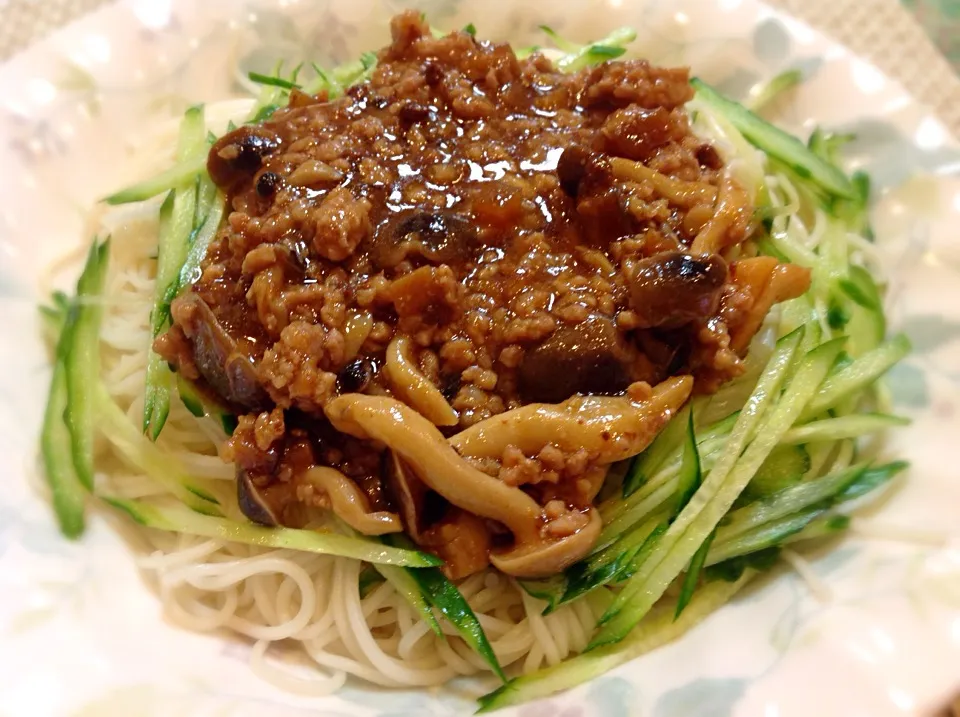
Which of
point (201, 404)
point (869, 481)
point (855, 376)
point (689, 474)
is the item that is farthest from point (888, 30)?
point (201, 404)

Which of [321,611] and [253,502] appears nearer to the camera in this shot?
[253,502]

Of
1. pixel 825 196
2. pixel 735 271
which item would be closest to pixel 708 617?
pixel 735 271

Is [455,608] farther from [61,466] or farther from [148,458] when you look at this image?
[61,466]

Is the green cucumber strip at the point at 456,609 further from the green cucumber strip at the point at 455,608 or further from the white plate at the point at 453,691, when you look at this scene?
the white plate at the point at 453,691

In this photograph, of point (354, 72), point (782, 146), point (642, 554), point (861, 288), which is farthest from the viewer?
point (354, 72)

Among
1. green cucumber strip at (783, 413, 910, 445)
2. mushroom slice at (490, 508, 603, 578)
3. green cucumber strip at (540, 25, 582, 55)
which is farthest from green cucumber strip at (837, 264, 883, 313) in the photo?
green cucumber strip at (540, 25, 582, 55)

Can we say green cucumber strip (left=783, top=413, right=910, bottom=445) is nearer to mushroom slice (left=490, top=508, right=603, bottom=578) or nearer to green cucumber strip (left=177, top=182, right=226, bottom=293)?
mushroom slice (left=490, top=508, right=603, bottom=578)
